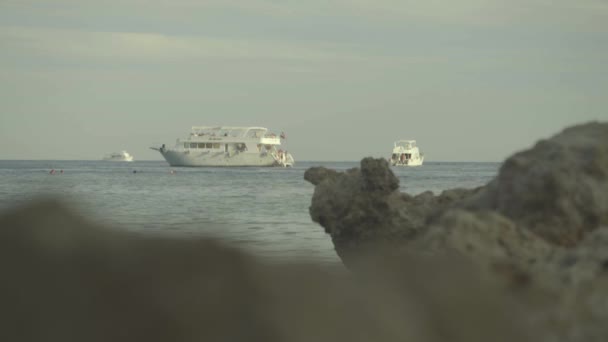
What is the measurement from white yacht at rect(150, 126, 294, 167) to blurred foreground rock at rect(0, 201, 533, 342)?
9383 cm

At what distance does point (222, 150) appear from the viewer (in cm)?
9662

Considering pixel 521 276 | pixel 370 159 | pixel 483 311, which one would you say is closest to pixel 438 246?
pixel 521 276

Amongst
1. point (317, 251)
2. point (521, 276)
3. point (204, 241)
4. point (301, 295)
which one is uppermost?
point (204, 241)

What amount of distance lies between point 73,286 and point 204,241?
340 millimetres

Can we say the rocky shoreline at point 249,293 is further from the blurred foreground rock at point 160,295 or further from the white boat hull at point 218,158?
the white boat hull at point 218,158

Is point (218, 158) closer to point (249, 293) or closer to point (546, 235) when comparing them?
point (546, 235)

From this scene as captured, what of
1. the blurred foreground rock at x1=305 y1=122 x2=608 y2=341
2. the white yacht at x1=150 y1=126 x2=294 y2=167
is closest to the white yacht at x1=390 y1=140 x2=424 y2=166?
the white yacht at x1=150 y1=126 x2=294 y2=167

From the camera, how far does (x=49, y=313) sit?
5.39ft

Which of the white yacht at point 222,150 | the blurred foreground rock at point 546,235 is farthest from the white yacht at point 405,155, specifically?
the blurred foreground rock at point 546,235

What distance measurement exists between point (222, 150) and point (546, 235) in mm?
93330

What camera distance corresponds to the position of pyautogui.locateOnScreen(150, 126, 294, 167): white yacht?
95.9 metres

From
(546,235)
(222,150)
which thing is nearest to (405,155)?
(222,150)

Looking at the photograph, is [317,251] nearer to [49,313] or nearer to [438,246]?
[438,246]

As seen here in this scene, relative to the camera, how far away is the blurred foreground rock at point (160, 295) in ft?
5.45
